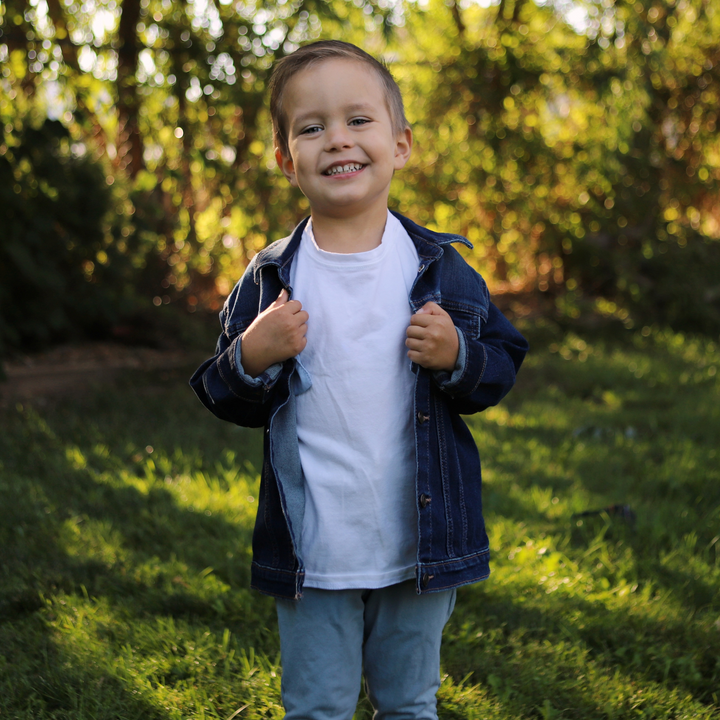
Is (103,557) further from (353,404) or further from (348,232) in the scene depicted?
(348,232)

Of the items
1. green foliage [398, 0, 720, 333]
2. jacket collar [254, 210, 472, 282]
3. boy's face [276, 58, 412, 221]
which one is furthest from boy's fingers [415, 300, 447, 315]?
green foliage [398, 0, 720, 333]

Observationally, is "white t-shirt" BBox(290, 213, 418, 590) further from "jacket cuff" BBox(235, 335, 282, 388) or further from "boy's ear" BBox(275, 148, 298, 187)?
"boy's ear" BBox(275, 148, 298, 187)

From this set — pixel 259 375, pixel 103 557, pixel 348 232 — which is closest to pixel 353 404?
pixel 259 375

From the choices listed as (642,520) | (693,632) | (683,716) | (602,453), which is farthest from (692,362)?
(683,716)

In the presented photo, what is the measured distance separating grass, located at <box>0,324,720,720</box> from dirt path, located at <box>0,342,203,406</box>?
2.42 feet

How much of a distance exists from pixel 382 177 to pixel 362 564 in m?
0.80

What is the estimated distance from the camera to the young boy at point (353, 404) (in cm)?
160

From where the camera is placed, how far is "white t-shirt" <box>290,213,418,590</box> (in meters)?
1.62

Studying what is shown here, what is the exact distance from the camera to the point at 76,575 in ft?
8.87

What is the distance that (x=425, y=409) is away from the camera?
5.39 ft

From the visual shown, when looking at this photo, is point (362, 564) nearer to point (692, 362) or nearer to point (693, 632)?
point (693, 632)

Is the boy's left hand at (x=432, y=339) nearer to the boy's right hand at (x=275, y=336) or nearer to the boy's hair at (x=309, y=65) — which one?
the boy's right hand at (x=275, y=336)

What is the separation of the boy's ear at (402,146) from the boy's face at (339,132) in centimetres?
11

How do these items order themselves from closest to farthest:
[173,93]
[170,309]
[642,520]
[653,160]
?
1. [642,520]
2. [173,93]
3. [170,309]
4. [653,160]
